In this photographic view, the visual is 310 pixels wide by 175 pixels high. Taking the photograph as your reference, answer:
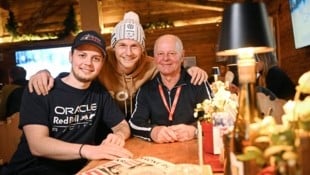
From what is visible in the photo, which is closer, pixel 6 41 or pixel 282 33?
pixel 282 33

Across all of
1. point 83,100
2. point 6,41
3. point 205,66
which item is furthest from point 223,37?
point 6,41

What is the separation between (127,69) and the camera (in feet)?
7.56

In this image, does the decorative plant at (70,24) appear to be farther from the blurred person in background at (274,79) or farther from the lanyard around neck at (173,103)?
the lanyard around neck at (173,103)

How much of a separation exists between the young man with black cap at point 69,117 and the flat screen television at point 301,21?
2320 millimetres

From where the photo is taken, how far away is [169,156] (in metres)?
1.48

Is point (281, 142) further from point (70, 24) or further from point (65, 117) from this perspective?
point (70, 24)

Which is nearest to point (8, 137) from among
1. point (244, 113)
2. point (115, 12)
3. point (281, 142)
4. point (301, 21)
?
point (115, 12)

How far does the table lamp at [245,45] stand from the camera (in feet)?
2.79

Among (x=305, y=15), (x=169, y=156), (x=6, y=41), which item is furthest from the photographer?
(x=6, y=41)

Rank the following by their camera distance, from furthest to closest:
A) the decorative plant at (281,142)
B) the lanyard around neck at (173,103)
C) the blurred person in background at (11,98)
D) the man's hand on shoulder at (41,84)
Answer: the blurred person in background at (11,98), the lanyard around neck at (173,103), the man's hand on shoulder at (41,84), the decorative plant at (281,142)

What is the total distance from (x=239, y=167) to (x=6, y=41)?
6.92 meters

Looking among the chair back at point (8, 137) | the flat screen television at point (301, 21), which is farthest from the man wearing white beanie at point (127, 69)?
the chair back at point (8, 137)

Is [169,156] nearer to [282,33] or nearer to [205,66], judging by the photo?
[282,33]

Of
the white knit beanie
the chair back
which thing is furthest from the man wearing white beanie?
the chair back
